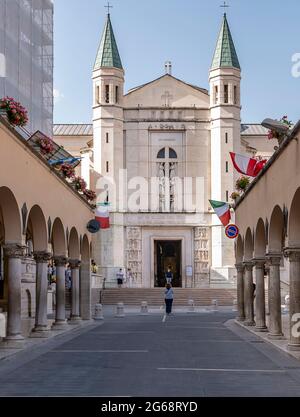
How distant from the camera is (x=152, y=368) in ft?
52.2

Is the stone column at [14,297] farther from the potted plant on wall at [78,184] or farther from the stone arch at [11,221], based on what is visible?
the potted plant on wall at [78,184]

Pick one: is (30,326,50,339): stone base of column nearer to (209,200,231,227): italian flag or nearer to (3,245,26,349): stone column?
(3,245,26,349): stone column

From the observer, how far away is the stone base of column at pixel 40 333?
78.9 feet

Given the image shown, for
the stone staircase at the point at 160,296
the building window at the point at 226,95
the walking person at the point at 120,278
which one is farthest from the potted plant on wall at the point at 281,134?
the building window at the point at 226,95

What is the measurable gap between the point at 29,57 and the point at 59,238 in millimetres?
19554

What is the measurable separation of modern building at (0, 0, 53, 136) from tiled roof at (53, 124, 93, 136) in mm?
23334

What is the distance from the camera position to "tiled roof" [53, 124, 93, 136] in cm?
7424

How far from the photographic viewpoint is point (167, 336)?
25.6m

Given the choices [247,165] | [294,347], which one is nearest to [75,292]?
[247,165]

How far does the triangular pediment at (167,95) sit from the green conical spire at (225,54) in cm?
252
